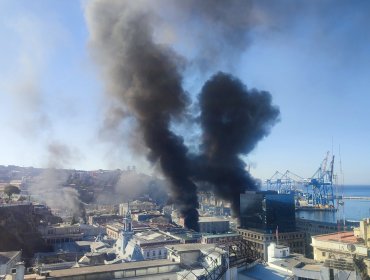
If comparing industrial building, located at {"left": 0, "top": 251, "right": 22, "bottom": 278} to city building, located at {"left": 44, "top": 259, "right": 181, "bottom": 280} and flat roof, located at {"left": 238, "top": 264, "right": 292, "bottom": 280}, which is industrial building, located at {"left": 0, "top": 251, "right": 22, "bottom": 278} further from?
flat roof, located at {"left": 238, "top": 264, "right": 292, "bottom": 280}

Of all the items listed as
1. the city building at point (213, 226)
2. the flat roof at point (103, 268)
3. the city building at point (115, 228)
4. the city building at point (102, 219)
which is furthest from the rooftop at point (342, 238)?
the city building at point (102, 219)

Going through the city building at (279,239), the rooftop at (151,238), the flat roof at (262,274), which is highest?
the flat roof at (262,274)

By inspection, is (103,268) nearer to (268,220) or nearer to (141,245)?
(141,245)

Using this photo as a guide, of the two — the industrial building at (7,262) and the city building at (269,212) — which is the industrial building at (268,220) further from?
the industrial building at (7,262)

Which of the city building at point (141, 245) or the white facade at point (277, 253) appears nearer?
the white facade at point (277, 253)

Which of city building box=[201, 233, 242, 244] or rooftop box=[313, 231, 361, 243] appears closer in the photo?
rooftop box=[313, 231, 361, 243]

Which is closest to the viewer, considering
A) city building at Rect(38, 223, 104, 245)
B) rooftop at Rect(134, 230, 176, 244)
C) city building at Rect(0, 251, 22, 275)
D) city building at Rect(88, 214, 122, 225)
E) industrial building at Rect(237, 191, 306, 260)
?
city building at Rect(0, 251, 22, 275)

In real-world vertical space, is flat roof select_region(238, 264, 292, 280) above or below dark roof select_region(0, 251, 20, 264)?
above

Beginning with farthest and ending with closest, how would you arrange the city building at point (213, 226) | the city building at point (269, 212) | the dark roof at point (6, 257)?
the city building at point (213, 226)
the city building at point (269, 212)
the dark roof at point (6, 257)

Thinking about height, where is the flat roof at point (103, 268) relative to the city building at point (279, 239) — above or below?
above

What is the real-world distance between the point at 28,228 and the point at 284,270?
35.4 m

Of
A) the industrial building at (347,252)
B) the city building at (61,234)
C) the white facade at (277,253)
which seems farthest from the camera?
the city building at (61,234)

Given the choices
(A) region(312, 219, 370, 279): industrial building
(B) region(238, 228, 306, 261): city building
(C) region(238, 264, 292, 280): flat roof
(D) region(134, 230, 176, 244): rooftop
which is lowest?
(B) region(238, 228, 306, 261): city building

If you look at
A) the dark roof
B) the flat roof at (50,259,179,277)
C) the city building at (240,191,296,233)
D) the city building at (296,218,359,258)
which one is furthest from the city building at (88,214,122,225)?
the flat roof at (50,259,179,277)
